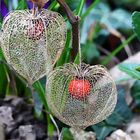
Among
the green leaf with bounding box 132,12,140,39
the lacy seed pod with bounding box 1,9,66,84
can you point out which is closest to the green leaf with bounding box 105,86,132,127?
the green leaf with bounding box 132,12,140,39

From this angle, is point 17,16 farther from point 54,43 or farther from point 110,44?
point 110,44

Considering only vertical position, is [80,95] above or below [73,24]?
below

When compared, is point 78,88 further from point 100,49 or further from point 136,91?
point 100,49

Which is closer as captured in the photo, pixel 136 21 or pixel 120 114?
pixel 136 21

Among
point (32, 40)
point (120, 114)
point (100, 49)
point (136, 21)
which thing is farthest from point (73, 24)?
point (100, 49)

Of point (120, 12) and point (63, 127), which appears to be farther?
point (120, 12)

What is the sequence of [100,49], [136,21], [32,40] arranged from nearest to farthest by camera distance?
1. [32,40]
2. [136,21]
3. [100,49]

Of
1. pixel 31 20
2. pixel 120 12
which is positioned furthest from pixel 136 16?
pixel 120 12
